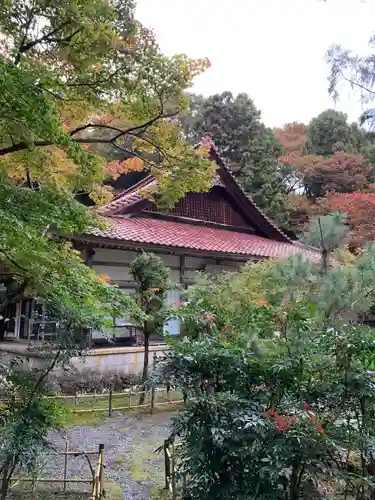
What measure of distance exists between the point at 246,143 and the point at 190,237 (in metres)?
13.6

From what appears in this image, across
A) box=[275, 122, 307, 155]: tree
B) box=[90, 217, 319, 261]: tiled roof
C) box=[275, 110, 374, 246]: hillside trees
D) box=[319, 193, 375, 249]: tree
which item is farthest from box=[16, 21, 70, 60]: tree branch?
box=[275, 122, 307, 155]: tree

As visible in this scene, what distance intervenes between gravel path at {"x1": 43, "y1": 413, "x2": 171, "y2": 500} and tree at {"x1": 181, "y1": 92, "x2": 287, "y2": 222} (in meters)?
16.3

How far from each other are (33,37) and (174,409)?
24.9 feet

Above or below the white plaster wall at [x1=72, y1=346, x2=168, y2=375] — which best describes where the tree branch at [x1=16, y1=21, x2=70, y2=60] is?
above

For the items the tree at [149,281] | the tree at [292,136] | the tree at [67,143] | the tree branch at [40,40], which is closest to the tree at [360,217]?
the tree at [149,281]

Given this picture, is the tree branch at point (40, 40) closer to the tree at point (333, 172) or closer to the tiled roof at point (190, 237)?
the tiled roof at point (190, 237)

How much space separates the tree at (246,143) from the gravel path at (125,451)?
16316 mm

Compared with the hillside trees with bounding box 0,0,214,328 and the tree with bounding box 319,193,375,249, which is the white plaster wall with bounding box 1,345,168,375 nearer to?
the hillside trees with bounding box 0,0,214,328

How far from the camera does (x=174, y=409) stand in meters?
9.56

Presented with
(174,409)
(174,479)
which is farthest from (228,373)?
(174,409)

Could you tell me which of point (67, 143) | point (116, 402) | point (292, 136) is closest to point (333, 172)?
point (292, 136)

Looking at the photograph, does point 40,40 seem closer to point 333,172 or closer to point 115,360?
point 115,360

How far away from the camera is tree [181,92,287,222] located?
2336cm

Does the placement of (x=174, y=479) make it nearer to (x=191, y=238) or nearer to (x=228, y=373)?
(x=228, y=373)
